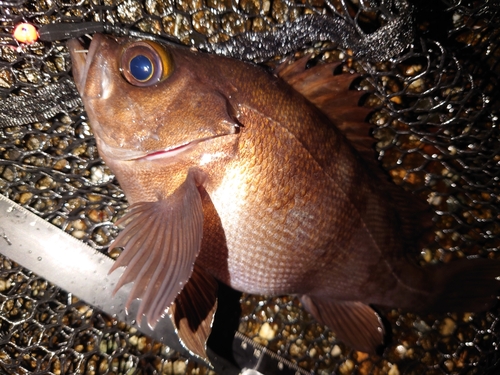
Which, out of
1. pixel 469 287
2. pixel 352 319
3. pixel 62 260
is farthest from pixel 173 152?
pixel 469 287

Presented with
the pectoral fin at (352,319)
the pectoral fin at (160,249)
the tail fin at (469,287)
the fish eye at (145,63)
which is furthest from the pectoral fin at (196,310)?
the tail fin at (469,287)

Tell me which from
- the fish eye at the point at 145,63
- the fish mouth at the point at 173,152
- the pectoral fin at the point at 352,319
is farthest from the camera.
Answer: the pectoral fin at the point at 352,319

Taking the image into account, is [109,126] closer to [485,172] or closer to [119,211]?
[119,211]

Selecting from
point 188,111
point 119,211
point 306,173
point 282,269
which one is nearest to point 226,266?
point 282,269

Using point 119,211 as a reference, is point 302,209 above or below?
above

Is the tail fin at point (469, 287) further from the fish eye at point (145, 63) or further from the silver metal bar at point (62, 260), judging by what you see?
the fish eye at point (145, 63)

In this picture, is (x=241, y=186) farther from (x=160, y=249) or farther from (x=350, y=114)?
(x=350, y=114)

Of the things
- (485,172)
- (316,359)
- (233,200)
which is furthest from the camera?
(316,359)

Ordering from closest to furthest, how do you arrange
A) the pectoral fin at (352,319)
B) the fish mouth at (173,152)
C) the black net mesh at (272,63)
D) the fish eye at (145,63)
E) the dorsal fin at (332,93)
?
the fish eye at (145,63) < the fish mouth at (173,152) < the dorsal fin at (332,93) < the black net mesh at (272,63) < the pectoral fin at (352,319)
